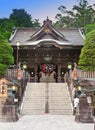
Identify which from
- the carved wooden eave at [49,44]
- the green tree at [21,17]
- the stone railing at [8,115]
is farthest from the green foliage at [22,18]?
the stone railing at [8,115]

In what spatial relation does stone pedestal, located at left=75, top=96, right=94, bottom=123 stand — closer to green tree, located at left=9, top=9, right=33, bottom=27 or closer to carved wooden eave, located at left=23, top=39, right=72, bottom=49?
carved wooden eave, located at left=23, top=39, right=72, bottom=49

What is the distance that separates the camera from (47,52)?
4228 cm

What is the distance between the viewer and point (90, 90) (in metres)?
28.8

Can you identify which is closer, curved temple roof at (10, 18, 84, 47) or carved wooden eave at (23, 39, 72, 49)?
carved wooden eave at (23, 39, 72, 49)

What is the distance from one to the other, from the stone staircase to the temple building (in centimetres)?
809

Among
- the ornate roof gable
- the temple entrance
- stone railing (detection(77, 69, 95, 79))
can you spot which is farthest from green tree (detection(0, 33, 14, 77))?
the ornate roof gable

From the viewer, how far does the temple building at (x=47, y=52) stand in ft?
136

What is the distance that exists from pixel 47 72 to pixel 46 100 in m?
16.0

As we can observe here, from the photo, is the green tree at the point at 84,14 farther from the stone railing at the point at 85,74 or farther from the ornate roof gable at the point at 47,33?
the stone railing at the point at 85,74

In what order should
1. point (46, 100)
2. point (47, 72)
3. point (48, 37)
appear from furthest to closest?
point (47, 72), point (48, 37), point (46, 100)

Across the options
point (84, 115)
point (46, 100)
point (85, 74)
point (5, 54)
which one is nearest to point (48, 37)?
point (5, 54)

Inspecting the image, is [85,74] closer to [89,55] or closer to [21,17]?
[89,55]

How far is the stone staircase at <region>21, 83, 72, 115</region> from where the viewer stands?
27550 millimetres

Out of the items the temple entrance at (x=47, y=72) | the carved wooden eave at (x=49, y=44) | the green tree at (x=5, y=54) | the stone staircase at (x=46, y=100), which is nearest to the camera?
the stone staircase at (x=46, y=100)
